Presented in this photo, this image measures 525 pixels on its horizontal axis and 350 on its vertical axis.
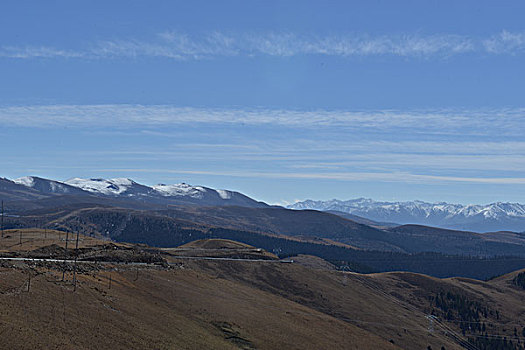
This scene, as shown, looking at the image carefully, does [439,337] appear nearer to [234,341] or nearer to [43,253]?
[234,341]

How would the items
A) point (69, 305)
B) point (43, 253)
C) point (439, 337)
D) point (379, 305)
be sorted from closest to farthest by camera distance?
1. point (69, 305)
2. point (43, 253)
3. point (439, 337)
4. point (379, 305)

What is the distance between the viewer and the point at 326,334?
81.8 m

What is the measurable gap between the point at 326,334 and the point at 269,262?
6993cm

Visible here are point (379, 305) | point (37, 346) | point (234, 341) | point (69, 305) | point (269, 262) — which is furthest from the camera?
point (269, 262)

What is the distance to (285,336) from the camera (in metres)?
73.4

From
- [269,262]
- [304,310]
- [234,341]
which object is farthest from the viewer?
[269,262]

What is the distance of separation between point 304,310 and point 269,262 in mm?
50727

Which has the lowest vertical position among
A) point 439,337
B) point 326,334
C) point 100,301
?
point 439,337

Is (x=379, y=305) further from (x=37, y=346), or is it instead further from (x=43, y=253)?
(x=37, y=346)

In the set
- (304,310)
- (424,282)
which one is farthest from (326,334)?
(424,282)

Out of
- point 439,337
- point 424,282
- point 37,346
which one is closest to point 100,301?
point 37,346

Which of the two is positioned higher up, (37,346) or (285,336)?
(37,346)

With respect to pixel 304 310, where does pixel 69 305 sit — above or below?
above

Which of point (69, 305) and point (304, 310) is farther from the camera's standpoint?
point (304, 310)
